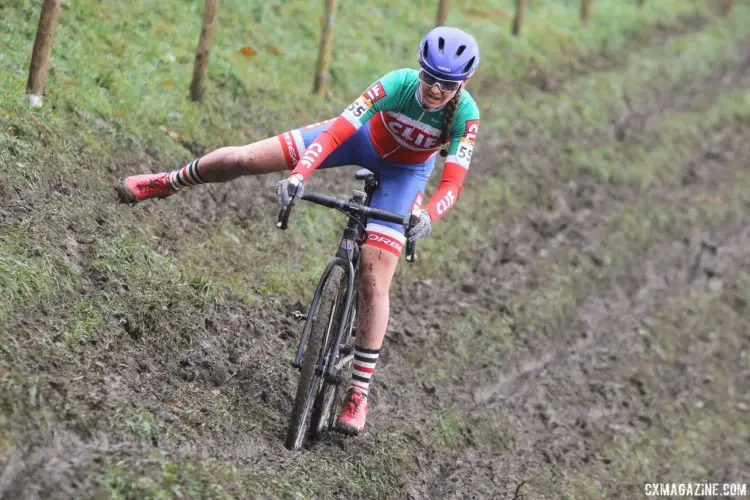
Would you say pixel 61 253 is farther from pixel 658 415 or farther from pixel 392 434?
pixel 658 415

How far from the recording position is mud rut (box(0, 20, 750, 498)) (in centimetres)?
577

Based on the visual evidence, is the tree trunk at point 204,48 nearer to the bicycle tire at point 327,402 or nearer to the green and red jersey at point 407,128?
the green and red jersey at point 407,128

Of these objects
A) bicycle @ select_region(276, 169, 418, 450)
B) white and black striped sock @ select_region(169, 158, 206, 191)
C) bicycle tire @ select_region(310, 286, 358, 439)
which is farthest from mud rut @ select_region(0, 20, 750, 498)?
white and black striped sock @ select_region(169, 158, 206, 191)

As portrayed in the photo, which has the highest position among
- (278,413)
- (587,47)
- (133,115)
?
Answer: (587,47)

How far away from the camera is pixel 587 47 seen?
17641 millimetres

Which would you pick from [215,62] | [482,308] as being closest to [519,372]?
[482,308]

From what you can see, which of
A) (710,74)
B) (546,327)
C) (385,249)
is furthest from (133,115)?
(710,74)

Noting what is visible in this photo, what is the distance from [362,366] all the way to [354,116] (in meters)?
1.83

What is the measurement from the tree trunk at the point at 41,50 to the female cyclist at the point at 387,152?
6.24 ft

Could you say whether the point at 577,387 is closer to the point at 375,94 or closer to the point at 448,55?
the point at 375,94

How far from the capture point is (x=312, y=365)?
18.6 ft

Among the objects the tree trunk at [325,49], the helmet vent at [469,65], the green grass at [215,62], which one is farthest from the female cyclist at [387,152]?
the tree trunk at [325,49]

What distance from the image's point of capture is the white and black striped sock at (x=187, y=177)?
22.5 feet

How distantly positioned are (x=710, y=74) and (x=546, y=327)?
1142 cm
